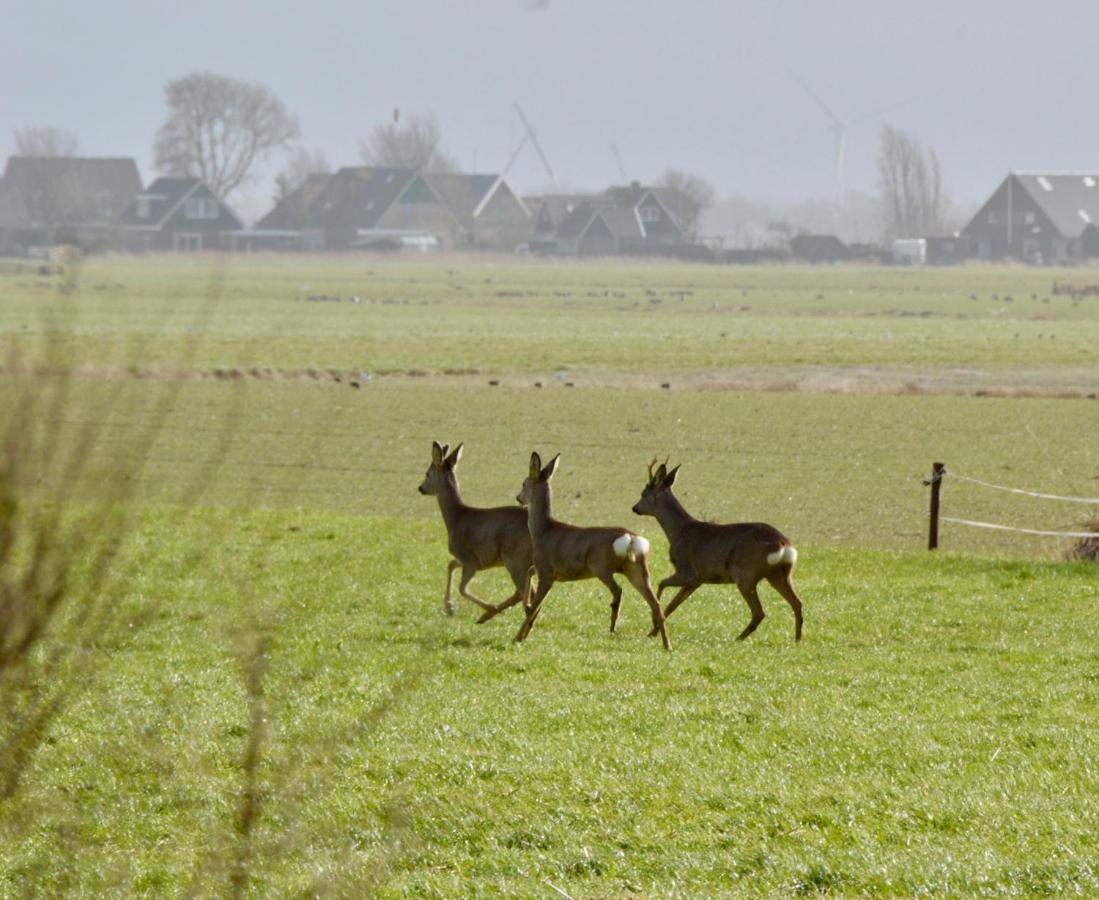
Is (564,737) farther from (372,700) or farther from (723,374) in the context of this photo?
(723,374)

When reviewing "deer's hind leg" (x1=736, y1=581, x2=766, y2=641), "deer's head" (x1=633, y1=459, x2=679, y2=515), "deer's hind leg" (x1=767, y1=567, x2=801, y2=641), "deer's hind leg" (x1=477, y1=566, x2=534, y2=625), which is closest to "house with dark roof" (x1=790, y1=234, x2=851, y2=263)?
"deer's head" (x1=633, y1=459, x2=679, y2=515)

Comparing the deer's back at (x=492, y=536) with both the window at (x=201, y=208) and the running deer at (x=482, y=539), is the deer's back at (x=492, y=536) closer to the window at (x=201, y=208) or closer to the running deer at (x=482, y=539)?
the running deer at (x=482, y=539)

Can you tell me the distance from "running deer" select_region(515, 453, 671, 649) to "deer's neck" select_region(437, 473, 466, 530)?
3.76ft

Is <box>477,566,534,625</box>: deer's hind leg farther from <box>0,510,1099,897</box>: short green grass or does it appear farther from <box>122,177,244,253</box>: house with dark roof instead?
<box>122,177,244,253</box>: house with dark roof

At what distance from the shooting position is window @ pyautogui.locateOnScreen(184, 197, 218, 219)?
177500 mm

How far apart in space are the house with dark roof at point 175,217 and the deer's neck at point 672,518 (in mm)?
157481

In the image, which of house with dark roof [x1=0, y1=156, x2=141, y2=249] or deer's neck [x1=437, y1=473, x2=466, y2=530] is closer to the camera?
deer's neck [x1=437, y1=473, x2=466, y2=530]

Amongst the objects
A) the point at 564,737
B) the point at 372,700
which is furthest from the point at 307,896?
the point at 372,700

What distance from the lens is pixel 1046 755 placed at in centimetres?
1071

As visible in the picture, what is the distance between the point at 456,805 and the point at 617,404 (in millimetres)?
34129

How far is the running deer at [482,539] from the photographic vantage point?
52.2ft

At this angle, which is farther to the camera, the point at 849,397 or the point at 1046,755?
the point at 849,397

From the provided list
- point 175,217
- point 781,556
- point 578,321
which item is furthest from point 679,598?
point 175,217

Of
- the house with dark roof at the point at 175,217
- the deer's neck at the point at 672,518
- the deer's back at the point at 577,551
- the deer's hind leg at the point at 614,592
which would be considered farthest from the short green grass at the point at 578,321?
the house with dark roof at the point at 175,217
